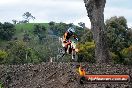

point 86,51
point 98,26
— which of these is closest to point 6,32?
point 86,51

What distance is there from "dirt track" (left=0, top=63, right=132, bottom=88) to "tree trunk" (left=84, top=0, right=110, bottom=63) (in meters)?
3.01

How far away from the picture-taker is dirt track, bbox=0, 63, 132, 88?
12.9 metres

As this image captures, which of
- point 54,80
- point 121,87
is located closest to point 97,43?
point 54,80

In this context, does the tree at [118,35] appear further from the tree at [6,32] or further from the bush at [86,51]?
the tree at [6,32]

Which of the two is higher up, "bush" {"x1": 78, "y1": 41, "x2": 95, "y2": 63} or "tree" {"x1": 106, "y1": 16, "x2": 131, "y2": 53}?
"tree" {"x1": 106, "y1": 16, "x2": 131, "y2": 53}

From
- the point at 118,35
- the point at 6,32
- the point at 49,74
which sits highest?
the point at 6,32

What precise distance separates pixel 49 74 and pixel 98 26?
194 inches

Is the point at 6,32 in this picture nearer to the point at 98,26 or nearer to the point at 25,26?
the point at 25,26

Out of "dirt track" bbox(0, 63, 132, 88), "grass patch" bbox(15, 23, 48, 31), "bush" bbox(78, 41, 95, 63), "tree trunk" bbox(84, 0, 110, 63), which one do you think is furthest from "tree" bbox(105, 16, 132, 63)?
"grass patch" bbox(15, 23, 48, 31)

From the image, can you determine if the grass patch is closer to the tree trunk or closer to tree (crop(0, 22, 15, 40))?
tree (crop(0, 22, 15, 40))

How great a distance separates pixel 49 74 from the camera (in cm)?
1430

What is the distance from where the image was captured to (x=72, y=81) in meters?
12.7

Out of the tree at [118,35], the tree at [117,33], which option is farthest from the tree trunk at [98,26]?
the tree at [117,33]

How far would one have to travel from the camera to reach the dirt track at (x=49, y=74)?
42.3ft
